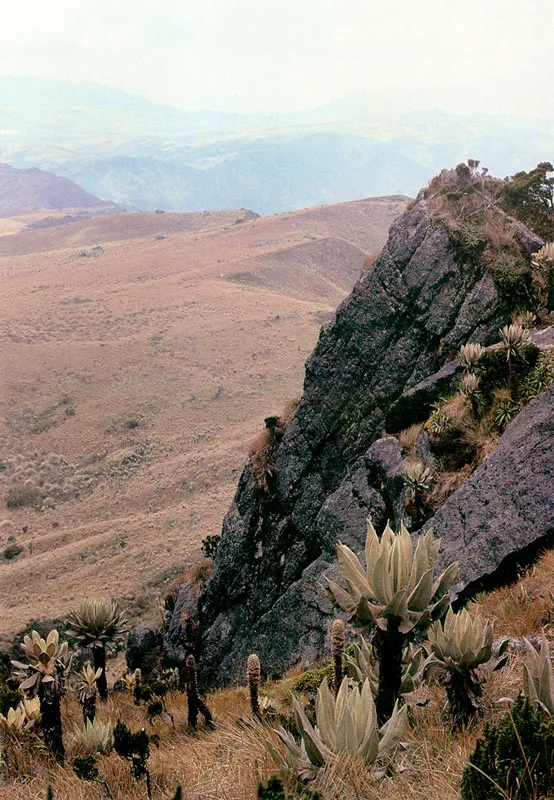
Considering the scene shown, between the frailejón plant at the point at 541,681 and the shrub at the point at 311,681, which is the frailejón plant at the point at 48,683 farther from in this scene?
the frailejón plant at the point at 541,681

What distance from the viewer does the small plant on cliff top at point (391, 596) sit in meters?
3.24

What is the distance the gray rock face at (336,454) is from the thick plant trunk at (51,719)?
6.45 meters

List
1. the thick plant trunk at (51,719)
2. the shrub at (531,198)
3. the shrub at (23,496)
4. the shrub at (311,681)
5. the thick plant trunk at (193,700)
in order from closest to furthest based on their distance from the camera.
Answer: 1. the thick plant trunk at (51,719)
2. the thick plant trunk at (193,700)
3. the shrub at (311,681)
4. the shrub at (531,198)
5. the shrub at (23,496)

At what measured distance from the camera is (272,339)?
192ft

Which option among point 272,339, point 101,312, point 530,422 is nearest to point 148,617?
point 530,422

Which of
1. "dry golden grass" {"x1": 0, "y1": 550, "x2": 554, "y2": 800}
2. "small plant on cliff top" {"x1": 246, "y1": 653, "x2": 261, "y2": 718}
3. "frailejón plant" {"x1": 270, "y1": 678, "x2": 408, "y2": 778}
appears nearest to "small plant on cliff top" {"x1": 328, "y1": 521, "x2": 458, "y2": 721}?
"dry golden grass" {"x1": 0, "y1": 550, "x2": 554, "y2": 800}

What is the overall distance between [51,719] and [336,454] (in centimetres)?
924

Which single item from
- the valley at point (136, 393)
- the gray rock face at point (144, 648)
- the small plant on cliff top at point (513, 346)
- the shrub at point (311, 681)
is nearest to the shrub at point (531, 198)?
the small plant on cliff top at point (513, 346)

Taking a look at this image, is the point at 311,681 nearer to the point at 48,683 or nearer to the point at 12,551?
the point at 48,683

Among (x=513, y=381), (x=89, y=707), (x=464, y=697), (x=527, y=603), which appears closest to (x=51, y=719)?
(x=89, y=707)

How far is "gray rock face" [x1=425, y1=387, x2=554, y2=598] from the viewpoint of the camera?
619 cm

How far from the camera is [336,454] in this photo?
1336 cm

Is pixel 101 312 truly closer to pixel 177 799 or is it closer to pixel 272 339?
pixel 272 339

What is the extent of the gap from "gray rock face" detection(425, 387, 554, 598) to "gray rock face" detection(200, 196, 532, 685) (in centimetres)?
341
